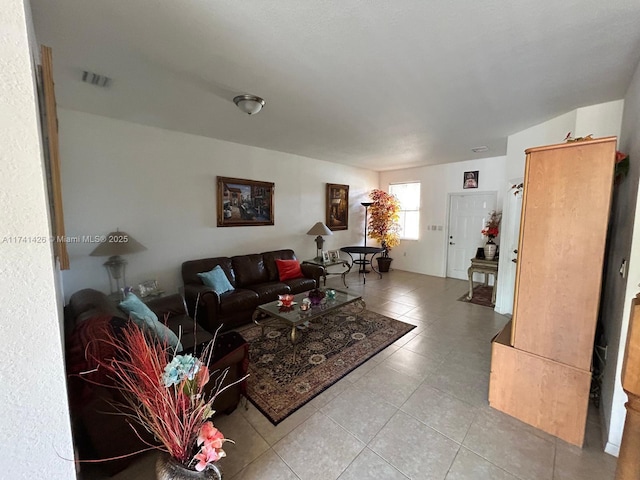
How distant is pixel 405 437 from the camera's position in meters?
1.77

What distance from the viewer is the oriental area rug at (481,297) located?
433 centimetres

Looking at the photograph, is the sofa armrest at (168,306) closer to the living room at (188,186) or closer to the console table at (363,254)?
the living room at (188,186)

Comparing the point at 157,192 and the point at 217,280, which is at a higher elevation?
the point at 157,192

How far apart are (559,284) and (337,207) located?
4481 mm

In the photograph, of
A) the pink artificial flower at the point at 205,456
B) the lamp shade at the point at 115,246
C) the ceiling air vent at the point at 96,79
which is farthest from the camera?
the lamp shade at the point at 115,246

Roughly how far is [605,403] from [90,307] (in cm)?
366

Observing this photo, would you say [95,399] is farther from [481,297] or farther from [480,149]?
[480,149]

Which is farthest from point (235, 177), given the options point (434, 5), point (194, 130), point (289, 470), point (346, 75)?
point (289, 470)

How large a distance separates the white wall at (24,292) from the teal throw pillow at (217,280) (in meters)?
2.35

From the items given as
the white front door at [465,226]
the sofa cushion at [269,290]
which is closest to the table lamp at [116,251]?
the sofa cushion at [269,290]

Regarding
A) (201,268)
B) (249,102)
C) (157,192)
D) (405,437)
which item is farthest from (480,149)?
(157,192)

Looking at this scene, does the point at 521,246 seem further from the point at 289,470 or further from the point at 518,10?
the point at 289,470

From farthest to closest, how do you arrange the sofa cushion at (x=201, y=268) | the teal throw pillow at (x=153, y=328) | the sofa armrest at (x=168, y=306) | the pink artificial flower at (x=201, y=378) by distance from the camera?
the sofa cushion at (x=201, y=268), the sofa armrest at (x=168, y=306), the teal throw pillow at (x=153, y=328), the pink artificial flower at (x=201, y=378)

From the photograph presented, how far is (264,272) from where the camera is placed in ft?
13.9
